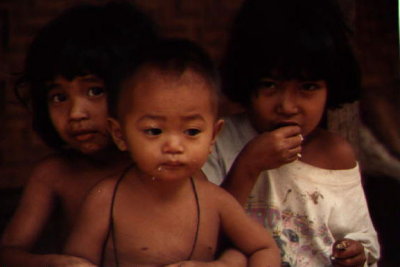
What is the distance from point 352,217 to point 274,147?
468 mm

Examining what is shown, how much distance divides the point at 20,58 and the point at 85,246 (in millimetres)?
1478

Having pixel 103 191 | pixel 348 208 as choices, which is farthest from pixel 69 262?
pixel 348 208

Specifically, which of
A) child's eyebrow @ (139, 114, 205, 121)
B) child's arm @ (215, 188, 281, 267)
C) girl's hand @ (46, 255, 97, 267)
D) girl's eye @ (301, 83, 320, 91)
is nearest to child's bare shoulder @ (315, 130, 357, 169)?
girl's eye @ (301, 83, 320, 91)

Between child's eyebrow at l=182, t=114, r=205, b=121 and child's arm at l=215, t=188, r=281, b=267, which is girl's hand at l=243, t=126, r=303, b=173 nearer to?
child's arm at l=215, t=188, r=281, b=267

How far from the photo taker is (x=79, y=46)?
2.42m

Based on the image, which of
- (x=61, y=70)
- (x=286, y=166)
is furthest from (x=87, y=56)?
(x=286, y=166)

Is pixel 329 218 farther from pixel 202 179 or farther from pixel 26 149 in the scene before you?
pixel 26 149

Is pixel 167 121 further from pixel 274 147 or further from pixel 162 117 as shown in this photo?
pixel 274 147

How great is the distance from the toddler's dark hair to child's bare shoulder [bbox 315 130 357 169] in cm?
64

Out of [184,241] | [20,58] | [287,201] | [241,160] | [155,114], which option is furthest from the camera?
[20,58]

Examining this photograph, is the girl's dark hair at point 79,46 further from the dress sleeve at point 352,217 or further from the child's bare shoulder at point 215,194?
the dress sleeve at point 352,217

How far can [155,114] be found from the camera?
7.07ft

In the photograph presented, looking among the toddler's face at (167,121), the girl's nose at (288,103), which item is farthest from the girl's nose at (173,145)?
the girl's nose at (288,103)

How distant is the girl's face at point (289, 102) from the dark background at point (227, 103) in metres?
0.74
